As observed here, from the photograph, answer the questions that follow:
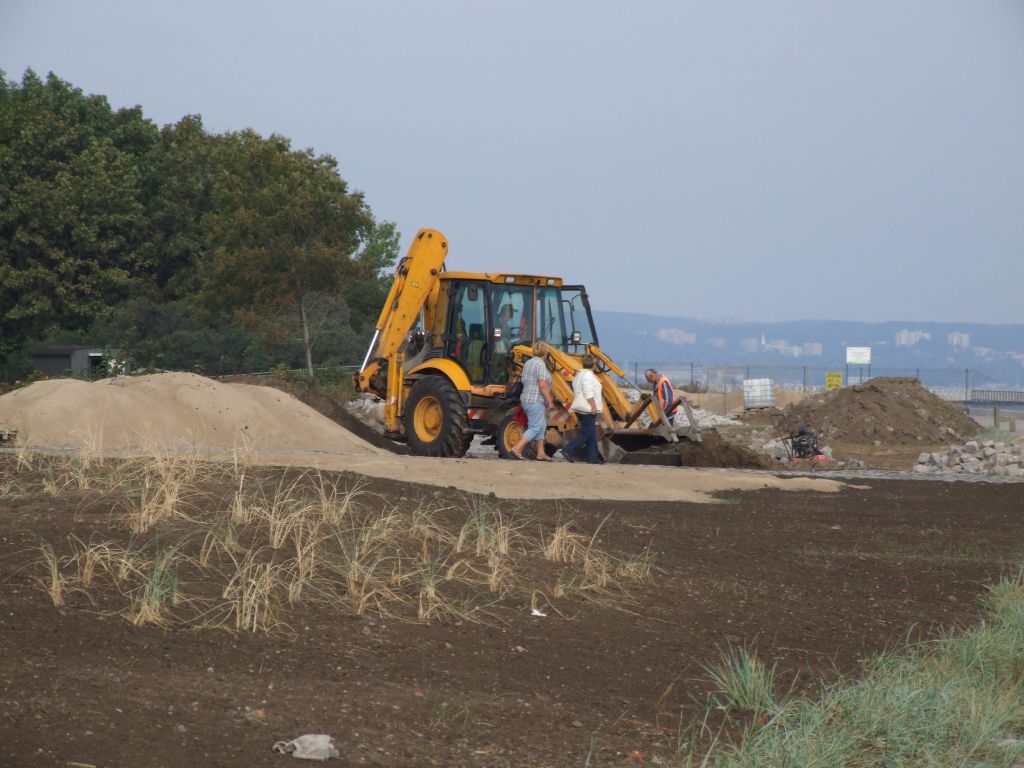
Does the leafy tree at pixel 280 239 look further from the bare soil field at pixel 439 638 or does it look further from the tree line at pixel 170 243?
the bare soil field at pixel 439 638

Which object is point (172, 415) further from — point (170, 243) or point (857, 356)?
point (857, 356)

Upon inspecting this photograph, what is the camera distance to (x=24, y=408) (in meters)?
18.8

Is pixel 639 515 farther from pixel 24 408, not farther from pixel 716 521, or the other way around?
pixel 24 408

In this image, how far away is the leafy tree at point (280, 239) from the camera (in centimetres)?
3912

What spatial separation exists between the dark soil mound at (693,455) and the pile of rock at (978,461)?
3690mm

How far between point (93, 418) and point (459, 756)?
47.9ft

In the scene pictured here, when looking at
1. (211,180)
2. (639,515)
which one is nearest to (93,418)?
(639,515)

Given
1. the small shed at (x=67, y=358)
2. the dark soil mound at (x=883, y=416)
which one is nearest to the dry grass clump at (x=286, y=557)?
the dark soil mound at (x=883, y=416)

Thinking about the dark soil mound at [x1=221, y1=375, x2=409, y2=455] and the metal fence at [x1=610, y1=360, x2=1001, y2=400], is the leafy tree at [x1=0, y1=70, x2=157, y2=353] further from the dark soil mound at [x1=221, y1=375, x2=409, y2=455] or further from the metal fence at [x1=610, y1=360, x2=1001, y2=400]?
the metal fence at [x1=610, y1=360, x2=1001, y2=400]

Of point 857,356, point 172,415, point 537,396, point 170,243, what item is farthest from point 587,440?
point 857,356

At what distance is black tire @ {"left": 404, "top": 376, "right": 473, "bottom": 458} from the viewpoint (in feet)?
62.0

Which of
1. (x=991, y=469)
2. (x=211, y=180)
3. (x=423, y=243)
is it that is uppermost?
(x=211, y=180)

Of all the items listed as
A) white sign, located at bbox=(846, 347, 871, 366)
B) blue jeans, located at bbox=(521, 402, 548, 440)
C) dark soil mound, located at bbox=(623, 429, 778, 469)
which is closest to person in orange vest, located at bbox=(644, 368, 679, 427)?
dark soil mound, located at bbox=(623, 429, 778, 469)

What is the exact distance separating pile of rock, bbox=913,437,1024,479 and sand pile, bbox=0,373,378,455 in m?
10.1
